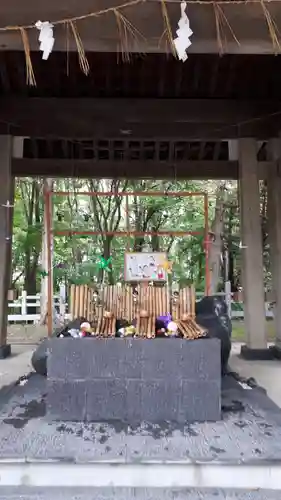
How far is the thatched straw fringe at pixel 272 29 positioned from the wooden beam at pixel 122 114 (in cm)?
299

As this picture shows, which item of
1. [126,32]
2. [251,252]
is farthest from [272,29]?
[251,252]

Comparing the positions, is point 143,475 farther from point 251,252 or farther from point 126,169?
point 126,169

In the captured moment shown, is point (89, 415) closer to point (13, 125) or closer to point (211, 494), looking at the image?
point (211, 494)

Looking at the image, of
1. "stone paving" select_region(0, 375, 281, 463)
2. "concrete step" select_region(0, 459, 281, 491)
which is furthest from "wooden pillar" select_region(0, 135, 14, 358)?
"concrete step" select_region(0, 459, 281, 491)

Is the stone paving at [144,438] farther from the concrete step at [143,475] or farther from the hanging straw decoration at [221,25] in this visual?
the hanging straw decoration at [221,25]

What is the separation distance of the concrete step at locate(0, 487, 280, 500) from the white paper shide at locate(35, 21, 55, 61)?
2425mm

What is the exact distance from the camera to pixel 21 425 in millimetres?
3328

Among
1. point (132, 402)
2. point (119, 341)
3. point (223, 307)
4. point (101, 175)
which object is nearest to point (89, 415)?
point (132, 402)

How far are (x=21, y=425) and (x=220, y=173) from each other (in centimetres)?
548

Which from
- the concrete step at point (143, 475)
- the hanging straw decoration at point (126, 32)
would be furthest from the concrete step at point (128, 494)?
the hanging straw decoration at point (126, 32)

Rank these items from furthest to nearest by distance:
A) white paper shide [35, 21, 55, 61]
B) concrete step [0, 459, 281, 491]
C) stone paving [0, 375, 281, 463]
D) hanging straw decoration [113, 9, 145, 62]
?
hanging straw decoration [113, 9, 145, 62] < white paper shide [35, 21, 55, 61] < stone paving [0, 375, 281, 463] < concrete step [0, 459, 281, 491]

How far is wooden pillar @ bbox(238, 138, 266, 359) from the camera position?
6586 mm

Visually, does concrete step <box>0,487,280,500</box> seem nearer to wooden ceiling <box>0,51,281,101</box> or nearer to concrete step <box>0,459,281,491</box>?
concrete step <box>0,459,281,491</box>

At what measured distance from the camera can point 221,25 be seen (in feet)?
11.0
